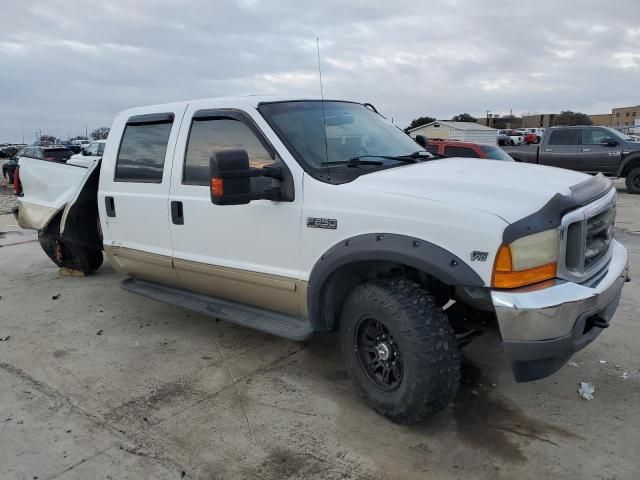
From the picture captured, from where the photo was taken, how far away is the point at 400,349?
291 cm

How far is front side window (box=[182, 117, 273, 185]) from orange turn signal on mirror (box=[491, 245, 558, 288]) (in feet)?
5.41

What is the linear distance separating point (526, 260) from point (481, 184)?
549 millimetres

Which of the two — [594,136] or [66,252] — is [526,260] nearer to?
[66,252]

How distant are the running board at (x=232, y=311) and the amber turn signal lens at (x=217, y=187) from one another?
3.41 ft

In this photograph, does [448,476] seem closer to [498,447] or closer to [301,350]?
[498,447]

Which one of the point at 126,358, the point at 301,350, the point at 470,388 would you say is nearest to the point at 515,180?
the point at 470,388

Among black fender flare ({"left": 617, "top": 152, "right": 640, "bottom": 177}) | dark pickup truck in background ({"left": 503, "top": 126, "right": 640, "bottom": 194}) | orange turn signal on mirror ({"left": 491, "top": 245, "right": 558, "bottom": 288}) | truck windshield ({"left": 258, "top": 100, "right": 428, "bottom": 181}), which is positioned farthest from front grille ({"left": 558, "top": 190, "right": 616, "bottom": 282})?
black fender flare ({"left": 617, "top": 152, "right": 640, "bottom": 177})

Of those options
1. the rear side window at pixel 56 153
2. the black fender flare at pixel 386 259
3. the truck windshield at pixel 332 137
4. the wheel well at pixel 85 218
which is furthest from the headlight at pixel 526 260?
the rear side window at pixel 56 153

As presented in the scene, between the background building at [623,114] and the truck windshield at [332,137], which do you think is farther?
the background building at [623,114]

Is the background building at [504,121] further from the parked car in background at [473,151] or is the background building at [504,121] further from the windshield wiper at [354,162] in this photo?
the windshield wiper at [354,162]

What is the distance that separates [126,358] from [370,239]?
2.37 meters

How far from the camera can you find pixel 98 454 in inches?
116

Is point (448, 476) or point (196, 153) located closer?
point (448, 476)

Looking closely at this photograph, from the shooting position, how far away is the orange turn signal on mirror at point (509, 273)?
2.58 metres
